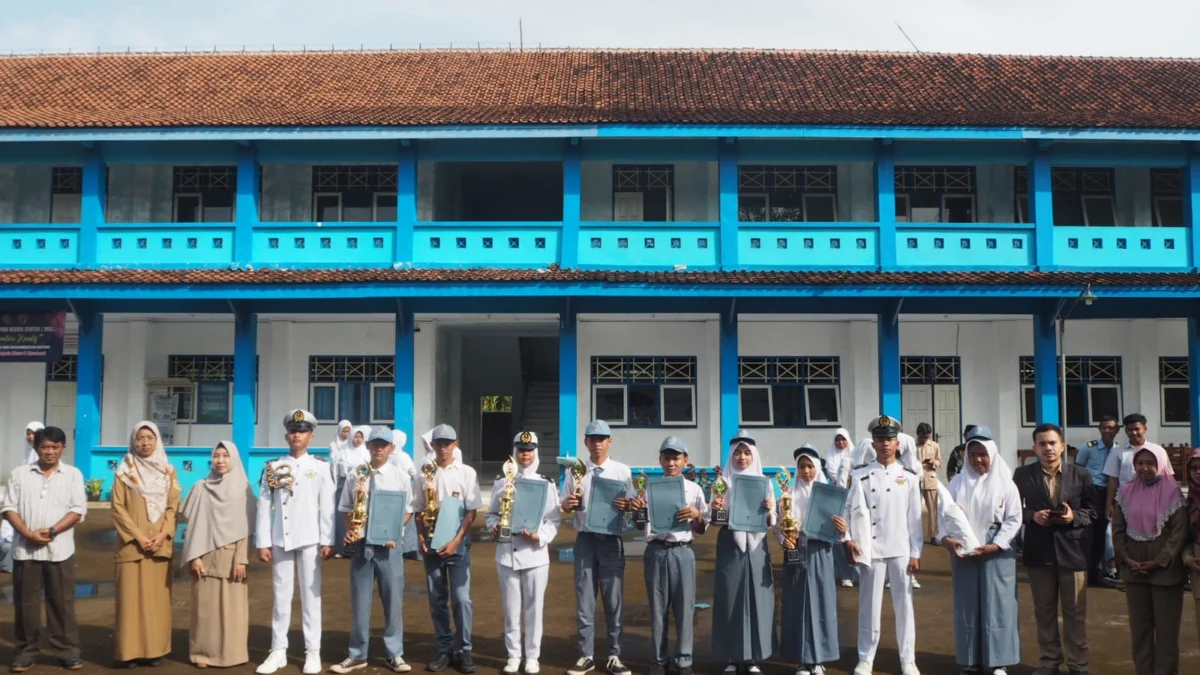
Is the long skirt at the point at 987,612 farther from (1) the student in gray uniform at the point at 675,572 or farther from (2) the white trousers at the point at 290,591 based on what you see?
(2) the white trousers at the point at 290,591

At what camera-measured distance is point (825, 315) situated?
1520 centimetres

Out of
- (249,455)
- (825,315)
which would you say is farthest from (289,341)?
(825,315)

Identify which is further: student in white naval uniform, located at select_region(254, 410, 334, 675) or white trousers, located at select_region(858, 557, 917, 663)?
student in white naval uniform, located at select_region(254, 410, 334, 675)

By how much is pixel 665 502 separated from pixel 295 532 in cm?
233

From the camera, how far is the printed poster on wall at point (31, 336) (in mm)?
13961

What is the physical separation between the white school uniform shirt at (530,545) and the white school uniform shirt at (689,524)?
1.99ft

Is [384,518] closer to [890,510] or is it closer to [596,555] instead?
[596,555]

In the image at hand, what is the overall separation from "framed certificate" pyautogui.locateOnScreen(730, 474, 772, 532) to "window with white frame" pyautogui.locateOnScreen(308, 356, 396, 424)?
10704 millimetres

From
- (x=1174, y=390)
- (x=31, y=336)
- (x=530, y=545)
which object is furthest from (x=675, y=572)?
(x=1174, y=390)

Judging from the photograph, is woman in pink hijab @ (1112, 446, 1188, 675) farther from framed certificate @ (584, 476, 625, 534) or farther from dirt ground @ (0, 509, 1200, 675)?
framed certificate @ (584, 476, 625, 534)

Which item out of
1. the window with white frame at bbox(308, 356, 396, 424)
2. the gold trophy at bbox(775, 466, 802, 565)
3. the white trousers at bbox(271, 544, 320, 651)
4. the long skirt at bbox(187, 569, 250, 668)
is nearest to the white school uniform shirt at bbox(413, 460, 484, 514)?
the white trousers at bbox(271, 544, 320, 651)

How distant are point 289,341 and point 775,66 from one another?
946cm

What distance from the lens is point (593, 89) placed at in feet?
50.9

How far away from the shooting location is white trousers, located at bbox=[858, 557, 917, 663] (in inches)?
237
